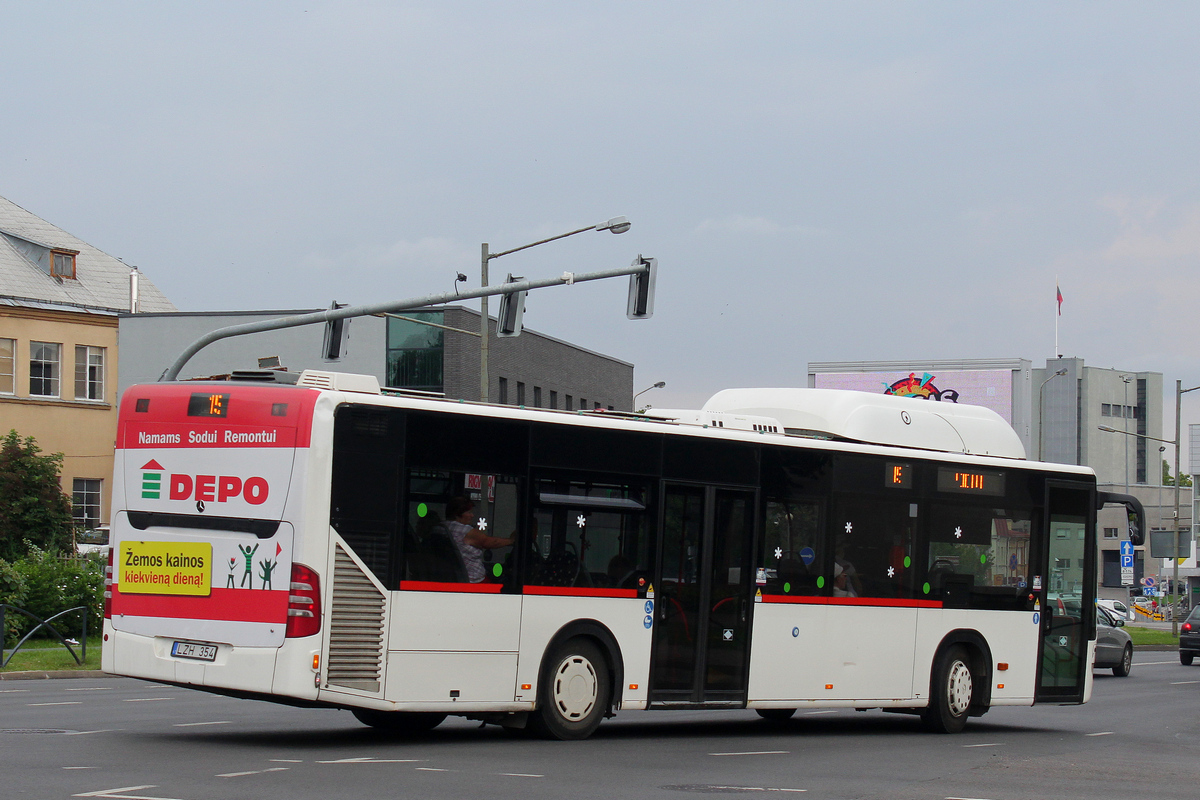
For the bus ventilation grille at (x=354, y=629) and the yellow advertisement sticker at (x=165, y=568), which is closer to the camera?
the bus ventilation grille at (x=354, y=629)

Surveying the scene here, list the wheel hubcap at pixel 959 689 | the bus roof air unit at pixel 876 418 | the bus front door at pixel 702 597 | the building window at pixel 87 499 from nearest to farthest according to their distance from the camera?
the bus front door at pixel 702 597, the bus roof air unit at pixel 876 418, the wheel hubcap at pixel 959 689, the building window at pixel 87 499

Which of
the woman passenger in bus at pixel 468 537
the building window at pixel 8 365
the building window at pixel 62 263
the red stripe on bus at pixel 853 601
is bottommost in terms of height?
the red stripe on bus at pixel 853 601

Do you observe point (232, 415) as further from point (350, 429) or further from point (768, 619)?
point (768, 619)

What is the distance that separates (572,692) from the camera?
13.8 m

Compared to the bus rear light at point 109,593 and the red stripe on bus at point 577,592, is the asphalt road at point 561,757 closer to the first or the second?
the bus rear light at point 109,593

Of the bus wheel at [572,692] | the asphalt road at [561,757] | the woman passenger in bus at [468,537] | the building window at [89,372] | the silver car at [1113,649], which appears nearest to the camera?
the asphalt road at [561,757]

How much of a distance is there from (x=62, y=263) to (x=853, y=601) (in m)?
51.5

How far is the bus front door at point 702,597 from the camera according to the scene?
14.5m

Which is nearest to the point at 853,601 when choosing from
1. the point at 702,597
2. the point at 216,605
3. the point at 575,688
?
the point at 702,597

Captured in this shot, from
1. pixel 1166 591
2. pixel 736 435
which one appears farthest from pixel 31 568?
pixel 1166 591

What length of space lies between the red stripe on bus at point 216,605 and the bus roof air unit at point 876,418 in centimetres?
561

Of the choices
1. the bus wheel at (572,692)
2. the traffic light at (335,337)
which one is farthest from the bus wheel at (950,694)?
the traffic light at (335,337)

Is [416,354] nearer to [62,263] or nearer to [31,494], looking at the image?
[62,263]

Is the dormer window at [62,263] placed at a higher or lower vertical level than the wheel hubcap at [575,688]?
higher
